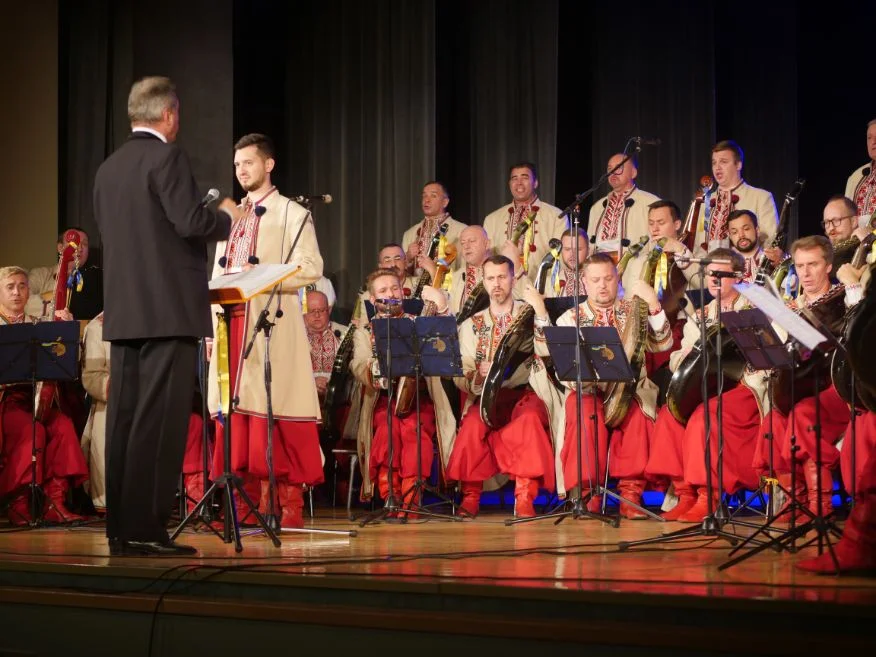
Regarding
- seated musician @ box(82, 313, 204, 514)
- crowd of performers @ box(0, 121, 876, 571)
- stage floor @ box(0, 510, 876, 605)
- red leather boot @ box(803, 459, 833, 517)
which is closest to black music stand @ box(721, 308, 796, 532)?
crowd of performers @ box(0, 121, 876, 571)

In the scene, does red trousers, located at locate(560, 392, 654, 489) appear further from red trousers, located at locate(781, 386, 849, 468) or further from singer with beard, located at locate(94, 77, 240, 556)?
singer with beard, located at locate(94, 77, 240, 556)

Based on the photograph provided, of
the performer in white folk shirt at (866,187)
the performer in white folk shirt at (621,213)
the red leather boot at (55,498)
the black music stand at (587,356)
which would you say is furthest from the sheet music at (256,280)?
the performer in white folk shirt at (866,187)

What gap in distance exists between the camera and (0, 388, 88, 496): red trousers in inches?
282

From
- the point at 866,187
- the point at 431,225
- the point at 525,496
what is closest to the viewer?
the point at 525,496

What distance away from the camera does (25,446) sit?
7215mm

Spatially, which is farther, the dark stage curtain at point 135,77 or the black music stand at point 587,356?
the dark stage curtain at point 135,77

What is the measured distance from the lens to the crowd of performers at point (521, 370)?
575cm

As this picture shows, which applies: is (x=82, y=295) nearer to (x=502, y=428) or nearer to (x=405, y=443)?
(x=405, y=443)

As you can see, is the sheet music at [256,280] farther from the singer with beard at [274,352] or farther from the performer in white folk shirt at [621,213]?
the performer in white folk shirt at [621,213]

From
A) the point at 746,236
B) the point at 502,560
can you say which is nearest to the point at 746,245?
the point at 746,236

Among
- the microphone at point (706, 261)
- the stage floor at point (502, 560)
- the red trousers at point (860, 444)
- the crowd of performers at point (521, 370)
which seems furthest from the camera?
the crowd of performers at point (521, 370)

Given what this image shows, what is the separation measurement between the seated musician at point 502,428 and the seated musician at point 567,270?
1.60 ft

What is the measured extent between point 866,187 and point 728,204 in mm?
885

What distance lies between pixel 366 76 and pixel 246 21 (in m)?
1.34
